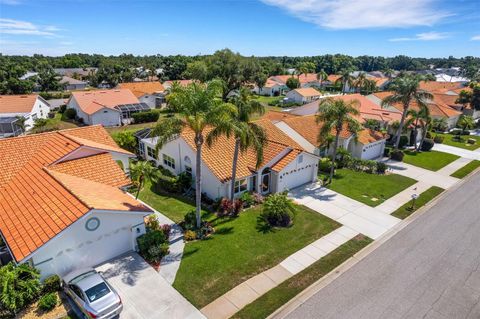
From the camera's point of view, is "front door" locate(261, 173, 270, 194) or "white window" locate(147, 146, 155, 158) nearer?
"front door" locate(261, 173, 270, 194)

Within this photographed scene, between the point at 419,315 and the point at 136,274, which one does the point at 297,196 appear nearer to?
the point at 419,315

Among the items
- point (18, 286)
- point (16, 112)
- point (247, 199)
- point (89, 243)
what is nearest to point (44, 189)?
point (89, 243)

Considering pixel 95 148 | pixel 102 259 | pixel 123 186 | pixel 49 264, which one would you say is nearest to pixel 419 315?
pixel 102 259

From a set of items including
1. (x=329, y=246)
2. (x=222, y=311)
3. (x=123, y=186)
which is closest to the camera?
(x=222, y=311)

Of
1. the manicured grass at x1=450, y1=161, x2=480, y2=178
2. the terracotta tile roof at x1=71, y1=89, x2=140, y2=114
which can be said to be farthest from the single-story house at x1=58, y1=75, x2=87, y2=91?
the manicured grass at x1=450, y1=161, x2=480, y2=178

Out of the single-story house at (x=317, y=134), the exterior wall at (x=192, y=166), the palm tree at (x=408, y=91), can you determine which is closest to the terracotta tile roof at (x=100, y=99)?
the exterior wall at (x=192, y=166)

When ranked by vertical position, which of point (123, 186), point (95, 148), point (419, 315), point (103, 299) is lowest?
point (419, 315)

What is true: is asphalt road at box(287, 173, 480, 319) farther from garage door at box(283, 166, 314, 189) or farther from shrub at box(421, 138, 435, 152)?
shrub at box(421, 138, 435, 152)
